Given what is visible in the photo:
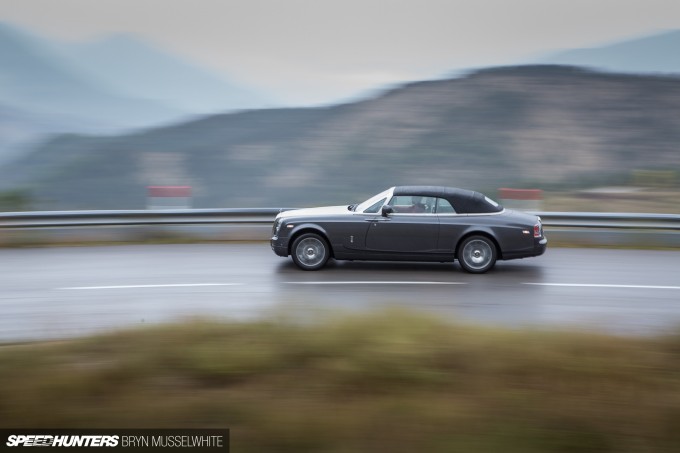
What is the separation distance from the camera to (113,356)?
566 centimetres

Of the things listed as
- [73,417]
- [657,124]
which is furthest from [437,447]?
[657,124]

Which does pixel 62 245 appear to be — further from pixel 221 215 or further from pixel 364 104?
pixel 364 104

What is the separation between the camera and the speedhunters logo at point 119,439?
4172 mm

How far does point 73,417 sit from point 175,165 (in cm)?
2451

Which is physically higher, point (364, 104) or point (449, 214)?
point (364, 104)

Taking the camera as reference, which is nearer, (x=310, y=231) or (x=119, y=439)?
(x=119, y=439)

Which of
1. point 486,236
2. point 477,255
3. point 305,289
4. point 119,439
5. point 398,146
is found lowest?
point 119,439

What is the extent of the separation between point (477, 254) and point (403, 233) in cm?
130

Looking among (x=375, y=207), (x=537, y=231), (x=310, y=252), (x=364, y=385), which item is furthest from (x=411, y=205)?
(x=364, y=385)

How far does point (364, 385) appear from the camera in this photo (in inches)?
202

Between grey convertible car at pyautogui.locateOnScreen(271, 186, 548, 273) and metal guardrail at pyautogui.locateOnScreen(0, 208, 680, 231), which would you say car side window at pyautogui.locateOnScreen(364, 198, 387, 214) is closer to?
grey convertible car at pyautogui.locateOnScreen(271, 186, 548, 273)

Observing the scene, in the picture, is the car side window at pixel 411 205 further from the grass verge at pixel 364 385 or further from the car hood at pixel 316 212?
the grass verge at pixel 364 385

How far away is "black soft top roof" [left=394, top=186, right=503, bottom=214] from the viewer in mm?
11352

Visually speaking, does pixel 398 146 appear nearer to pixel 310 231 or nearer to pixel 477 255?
pixel 477 255
